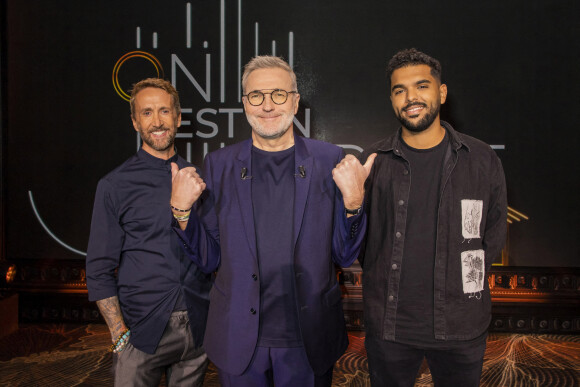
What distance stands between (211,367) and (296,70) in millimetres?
2636

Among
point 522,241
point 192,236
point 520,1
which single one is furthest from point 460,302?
point 520,1

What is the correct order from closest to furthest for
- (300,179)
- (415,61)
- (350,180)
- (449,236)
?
(350,180) < (300,179) < (449,236) < (415,61)

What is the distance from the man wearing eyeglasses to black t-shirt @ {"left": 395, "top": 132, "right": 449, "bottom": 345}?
303 mm

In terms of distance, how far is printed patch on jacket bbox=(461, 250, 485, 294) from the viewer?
1.82 metres

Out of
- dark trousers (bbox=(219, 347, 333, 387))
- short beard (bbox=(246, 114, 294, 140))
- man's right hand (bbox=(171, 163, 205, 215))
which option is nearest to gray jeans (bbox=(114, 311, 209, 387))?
dark trousers (bbox=(219, 347, 333, 387))

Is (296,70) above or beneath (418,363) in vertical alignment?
above

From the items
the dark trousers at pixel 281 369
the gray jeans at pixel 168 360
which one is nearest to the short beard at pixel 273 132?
the dark trousers at pixel 281 369

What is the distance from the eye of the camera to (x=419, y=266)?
1.82 m

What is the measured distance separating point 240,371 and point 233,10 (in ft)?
10.7

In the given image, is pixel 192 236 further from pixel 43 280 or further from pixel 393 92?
pixel 43 280

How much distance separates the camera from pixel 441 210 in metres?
1.80

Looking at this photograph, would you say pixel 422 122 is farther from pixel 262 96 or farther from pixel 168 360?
pixel 168 360

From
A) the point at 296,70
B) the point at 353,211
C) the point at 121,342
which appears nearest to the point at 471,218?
the point at 353,211

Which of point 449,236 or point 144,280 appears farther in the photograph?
point 144,280
